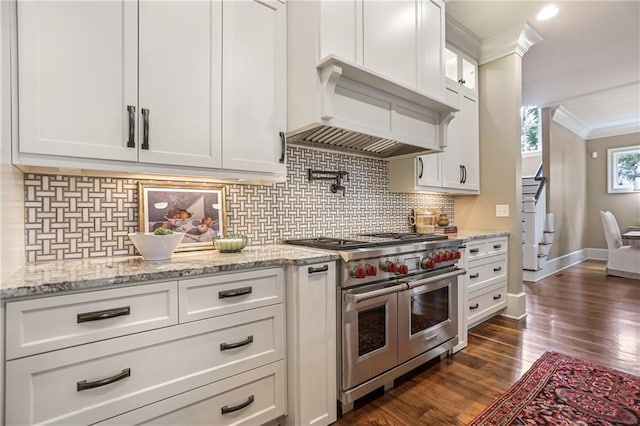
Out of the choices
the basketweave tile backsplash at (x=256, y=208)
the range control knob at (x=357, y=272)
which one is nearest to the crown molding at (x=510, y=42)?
the basketweave tile backsplash at (x=256, y=208)

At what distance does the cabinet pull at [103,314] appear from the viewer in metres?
1.08

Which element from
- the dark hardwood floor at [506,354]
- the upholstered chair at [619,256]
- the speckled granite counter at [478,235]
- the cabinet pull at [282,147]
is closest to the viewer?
the dark hardwood floor at [506,354]

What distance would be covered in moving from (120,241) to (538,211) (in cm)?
582

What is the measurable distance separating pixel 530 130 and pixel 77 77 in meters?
8.34

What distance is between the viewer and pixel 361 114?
204cm

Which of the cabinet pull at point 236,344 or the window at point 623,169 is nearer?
the cabinet pull at point 236,344

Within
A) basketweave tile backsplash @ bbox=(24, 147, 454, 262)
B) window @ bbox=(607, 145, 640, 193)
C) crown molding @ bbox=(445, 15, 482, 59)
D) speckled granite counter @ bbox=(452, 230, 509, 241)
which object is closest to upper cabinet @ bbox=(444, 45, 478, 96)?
crown molding @ bbox=(445, 15, 482, 59)

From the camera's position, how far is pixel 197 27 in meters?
1.59

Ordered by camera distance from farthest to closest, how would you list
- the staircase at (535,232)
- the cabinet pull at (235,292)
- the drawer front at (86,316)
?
the staircase at (535,232), the cabinet pull at (235,292), the drawer front at (86,316)

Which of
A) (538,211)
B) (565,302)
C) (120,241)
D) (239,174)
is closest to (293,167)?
(239,174)

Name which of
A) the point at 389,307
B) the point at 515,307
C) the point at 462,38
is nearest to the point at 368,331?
the point at 389,307

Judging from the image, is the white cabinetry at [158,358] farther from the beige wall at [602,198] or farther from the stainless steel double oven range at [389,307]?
the beige wall at [602,198]

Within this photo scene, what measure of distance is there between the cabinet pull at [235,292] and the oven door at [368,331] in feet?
1.79

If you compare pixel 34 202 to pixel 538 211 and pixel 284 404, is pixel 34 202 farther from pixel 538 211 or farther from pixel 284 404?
pixel 538 211
